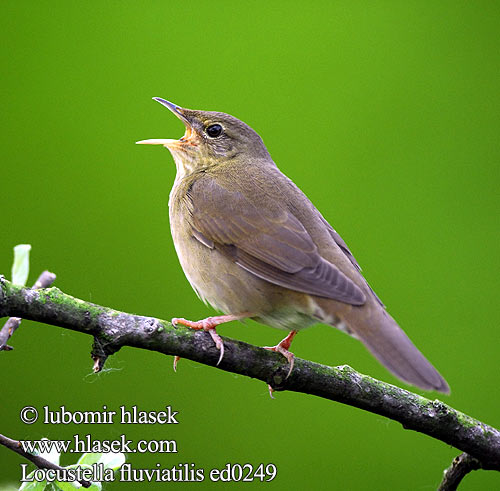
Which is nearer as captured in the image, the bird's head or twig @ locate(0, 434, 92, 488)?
twig @ locate(0, 434, 92, 488)

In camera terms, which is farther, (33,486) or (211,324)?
(211,324)

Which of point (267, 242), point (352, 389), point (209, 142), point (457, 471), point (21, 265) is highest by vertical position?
point (209, 142)

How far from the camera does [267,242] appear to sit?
371 cm

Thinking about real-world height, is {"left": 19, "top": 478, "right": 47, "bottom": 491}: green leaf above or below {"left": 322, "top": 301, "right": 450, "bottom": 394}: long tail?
below

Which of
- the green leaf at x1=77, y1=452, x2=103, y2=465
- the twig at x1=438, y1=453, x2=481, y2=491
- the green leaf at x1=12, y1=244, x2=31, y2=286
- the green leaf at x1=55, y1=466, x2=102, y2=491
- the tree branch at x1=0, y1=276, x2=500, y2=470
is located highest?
the green leaf at x1=12, y1=244, x2=31, y2=286

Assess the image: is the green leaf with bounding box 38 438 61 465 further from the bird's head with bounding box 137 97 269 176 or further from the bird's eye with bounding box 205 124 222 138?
the bird's eye with bounding box 205 124 222 138

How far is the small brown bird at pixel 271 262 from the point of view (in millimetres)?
3363

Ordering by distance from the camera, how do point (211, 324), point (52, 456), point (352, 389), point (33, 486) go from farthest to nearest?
point (211, 324) < point (352, 389) < point (52, 456) < point (33, 486)

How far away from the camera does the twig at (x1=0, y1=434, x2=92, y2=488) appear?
2.27 m

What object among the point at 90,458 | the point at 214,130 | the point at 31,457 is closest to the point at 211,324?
the point at 90,458

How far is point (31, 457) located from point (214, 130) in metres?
2.87

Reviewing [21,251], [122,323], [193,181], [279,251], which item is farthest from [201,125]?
[122,323]

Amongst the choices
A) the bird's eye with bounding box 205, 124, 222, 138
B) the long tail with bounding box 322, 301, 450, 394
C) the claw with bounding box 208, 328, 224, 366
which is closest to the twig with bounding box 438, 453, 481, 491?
the long tail with bounding box 322, 301, 450, 394

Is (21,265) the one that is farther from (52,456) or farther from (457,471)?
(457,471)
